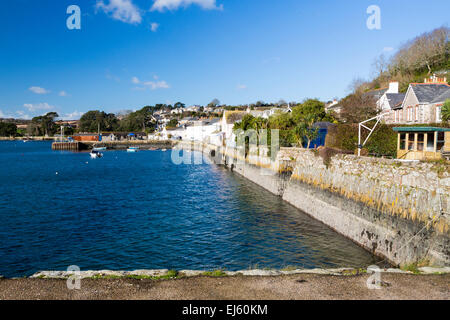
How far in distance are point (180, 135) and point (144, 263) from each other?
144687 millimetres

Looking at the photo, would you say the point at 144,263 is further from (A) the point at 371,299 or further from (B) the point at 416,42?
(B) the point at 416,42

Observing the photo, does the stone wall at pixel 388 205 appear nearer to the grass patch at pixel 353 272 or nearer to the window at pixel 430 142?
the window at pixel 430 142

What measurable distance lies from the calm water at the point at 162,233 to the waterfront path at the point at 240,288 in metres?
4.80

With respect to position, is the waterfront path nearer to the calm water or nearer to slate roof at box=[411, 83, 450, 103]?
the calm water

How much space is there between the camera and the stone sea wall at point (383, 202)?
12297 millimetres

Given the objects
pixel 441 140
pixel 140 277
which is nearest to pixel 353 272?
pixel 140 277

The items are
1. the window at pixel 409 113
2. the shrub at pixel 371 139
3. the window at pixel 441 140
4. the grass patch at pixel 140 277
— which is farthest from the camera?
the window at pixel 409 113

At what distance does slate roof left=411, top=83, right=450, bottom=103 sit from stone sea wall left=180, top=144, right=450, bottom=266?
18.4m

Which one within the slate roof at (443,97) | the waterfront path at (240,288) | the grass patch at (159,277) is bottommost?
the grass patch at (159,277)

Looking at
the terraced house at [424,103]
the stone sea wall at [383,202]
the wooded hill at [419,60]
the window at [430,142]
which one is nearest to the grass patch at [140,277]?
the stone sea wall at [383,202]

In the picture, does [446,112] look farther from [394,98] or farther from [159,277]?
[394,98]

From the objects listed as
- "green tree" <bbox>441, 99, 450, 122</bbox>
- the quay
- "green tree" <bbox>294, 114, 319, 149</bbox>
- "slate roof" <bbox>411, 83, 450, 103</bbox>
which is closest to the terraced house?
"slate roof" <bbox>411, 83, 450, 103</bbox>

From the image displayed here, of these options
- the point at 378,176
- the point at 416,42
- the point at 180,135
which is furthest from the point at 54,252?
the point at 180,135

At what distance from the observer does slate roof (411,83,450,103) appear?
35.8 meters
